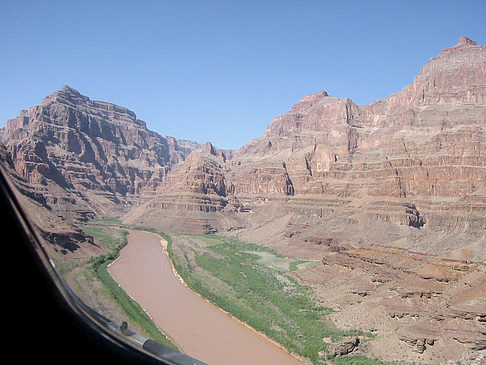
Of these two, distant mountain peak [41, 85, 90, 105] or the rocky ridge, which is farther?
distant mountain peak [41, 85, 90, 105]

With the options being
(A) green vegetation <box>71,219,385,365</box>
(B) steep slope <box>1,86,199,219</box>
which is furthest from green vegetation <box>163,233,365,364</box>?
(B) steep slope <box>1,86,199,219</box>

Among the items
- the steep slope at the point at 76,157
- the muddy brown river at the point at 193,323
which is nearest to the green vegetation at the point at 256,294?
the muddy brown river at the point at 193,323

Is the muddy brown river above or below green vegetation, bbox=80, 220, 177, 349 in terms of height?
below

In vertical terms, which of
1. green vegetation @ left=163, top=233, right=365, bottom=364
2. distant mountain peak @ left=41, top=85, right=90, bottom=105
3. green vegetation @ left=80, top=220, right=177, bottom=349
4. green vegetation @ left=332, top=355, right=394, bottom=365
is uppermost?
distant mountain peak @ left=41, top=85, right=90, bottom=105

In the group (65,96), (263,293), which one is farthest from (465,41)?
(65,96)

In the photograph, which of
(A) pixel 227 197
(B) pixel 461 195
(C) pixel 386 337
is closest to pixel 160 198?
(A) pixel 227 197

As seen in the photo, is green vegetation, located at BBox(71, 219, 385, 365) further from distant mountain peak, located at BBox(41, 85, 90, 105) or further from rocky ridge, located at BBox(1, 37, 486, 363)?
distant mountain peak, located at BBox(41, 85, 90, 105)

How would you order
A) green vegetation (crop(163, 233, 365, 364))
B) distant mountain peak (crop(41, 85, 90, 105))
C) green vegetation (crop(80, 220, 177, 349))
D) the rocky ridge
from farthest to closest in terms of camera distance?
1. distant mountain peak (crop(41, 85, 90, 105))
2. the rocky ridge
3. green vegetation (crop(163, 233, 365, 364))
4. green vegetation (crop(80, 220, 177, 349))
